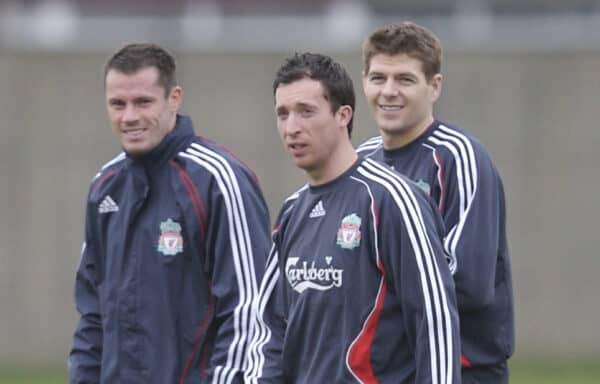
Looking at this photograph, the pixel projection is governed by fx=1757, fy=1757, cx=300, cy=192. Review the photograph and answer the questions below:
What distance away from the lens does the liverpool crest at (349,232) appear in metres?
6.34

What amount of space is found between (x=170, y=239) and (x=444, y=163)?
1.18 metres

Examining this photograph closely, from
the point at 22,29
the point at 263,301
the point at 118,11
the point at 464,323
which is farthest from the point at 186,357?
the point at 118,11

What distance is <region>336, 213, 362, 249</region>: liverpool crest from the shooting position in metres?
6.34

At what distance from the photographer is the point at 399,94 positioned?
24.0 feet

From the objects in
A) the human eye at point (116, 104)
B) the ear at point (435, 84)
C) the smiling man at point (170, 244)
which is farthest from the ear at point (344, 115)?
the human eye at point (116, 104)

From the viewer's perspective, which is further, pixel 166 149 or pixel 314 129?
pixel 166 149

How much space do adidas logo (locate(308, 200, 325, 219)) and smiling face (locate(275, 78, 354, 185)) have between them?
86 mm

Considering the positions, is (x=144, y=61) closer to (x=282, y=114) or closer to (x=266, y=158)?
(x=282, y=114)

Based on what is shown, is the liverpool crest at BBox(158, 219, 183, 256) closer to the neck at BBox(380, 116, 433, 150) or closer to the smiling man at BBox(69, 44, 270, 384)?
the smiling man at BBox(69, 44, 270, 384)

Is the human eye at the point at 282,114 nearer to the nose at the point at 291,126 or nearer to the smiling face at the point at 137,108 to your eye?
the nose at the point at 291,126

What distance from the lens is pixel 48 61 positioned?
16734 mm

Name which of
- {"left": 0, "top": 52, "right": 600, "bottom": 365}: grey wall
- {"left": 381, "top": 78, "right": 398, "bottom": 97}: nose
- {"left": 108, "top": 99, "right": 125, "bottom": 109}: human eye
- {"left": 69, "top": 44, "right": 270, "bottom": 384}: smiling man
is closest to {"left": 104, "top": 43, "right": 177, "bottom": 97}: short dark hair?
{"left": 69, "top": 44, "right": 270, "bottom": 384}: smiling man

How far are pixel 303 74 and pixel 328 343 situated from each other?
101 centimetres

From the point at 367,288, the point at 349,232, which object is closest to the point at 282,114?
the point at 349,232
